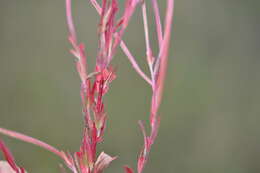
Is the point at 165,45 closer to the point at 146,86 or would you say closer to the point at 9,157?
the point at 9,157

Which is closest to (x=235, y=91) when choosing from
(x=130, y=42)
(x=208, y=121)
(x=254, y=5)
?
(x=208, y=121)

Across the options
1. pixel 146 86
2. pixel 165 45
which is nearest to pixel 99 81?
pixel 165 45

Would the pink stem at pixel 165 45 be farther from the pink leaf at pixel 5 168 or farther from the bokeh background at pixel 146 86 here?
the bokeh background at pixel 146 86

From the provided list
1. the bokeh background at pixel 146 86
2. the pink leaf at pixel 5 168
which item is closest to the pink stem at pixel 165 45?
the pink leaf at pixel 5 168

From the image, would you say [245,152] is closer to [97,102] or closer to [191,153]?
[191,153]

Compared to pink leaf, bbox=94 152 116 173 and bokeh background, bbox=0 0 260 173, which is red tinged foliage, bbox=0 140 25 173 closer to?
pink leaf, bbox=94 152 116 173

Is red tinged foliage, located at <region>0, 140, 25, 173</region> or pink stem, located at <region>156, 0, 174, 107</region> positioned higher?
pink stem, located at <region>156, 0, 174, 107</region>

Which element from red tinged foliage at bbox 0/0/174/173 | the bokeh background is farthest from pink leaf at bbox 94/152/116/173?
the bokeh background

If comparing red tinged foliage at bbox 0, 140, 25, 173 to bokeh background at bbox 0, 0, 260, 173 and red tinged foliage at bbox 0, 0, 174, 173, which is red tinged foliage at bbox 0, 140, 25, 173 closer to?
red tinged foliage at bbox 0, 0, 174, 173

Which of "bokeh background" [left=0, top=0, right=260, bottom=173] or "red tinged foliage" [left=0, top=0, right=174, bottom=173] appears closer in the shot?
"red tinged foliage" [left=0, top=0, right=174, bottom=173]
